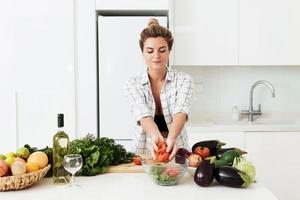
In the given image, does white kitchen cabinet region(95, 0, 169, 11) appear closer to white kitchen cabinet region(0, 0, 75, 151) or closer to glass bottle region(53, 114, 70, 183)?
white kitchen cabinet region(0, 0, 75, 151)

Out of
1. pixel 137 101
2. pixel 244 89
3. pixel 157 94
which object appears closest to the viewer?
pixel 137 101

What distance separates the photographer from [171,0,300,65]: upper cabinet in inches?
132

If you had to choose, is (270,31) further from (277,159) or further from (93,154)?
(93,154)

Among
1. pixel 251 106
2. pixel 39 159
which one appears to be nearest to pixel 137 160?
pixel 39 159

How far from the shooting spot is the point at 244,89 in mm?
3787

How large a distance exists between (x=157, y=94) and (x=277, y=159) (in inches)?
57.7

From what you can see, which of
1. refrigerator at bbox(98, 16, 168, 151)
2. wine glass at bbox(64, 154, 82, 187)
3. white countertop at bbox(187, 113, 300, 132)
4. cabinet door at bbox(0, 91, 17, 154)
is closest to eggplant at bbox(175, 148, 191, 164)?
wine glass at bbox(64, 154, 82, 187)

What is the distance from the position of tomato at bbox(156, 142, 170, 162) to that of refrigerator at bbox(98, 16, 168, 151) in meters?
1.31

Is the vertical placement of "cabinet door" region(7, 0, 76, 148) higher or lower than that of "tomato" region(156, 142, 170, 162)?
higher

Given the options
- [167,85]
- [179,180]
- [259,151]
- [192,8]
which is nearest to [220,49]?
[192,8]

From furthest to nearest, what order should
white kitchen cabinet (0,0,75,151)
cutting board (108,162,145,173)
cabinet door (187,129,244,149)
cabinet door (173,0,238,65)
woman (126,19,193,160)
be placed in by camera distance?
cabinet door (173,0,238,65)
cabinet door (187,129,244,149)
white kitchen cabinet (0,0,75,151)
woman (126,19,193,160)
cutting board (108,162,145,173)

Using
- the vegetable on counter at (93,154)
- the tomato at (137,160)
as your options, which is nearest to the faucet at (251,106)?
the tomato at (137,160)

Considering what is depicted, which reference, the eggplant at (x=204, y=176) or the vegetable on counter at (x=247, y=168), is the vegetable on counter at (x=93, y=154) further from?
the vegetable on counter at (x=247, y=168)

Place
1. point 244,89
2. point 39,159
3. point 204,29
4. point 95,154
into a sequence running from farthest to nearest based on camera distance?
point 244,89 → point 204,29 → point 95,154 → point 39,159
